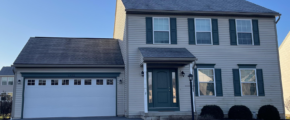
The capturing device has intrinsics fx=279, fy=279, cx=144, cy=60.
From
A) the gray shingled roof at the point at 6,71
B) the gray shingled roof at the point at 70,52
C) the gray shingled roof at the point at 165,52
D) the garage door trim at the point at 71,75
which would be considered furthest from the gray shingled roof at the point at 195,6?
the gray shingled roof at the point at 6,71

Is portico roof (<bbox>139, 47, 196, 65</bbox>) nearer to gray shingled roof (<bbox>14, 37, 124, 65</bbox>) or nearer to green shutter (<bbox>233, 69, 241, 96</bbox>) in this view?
gray shingled roof (<bbox>14, 37, 124, 65</bbox>)

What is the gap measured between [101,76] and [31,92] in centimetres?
339

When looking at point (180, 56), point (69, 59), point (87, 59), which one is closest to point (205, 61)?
point (180, 56)

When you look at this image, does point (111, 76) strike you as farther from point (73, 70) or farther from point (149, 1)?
point (149, 1)

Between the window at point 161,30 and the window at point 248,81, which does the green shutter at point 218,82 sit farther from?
the window at point 161,30

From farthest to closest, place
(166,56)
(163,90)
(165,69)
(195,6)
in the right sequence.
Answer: (195,6) → (165,69) → (163,90) → (166,56)

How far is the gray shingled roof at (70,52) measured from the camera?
1356 cm

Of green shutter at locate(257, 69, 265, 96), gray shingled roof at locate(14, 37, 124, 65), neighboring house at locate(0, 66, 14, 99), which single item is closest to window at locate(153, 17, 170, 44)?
gray shingled roof at locate(14, 37, 124, 65)

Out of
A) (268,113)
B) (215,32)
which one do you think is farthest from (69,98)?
(268,113)

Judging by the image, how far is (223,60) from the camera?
44.8 feet

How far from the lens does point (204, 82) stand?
528 inches

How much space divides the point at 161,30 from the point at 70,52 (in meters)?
4.94

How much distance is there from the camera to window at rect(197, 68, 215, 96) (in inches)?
526

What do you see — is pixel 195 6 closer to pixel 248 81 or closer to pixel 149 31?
pixel 149 31
